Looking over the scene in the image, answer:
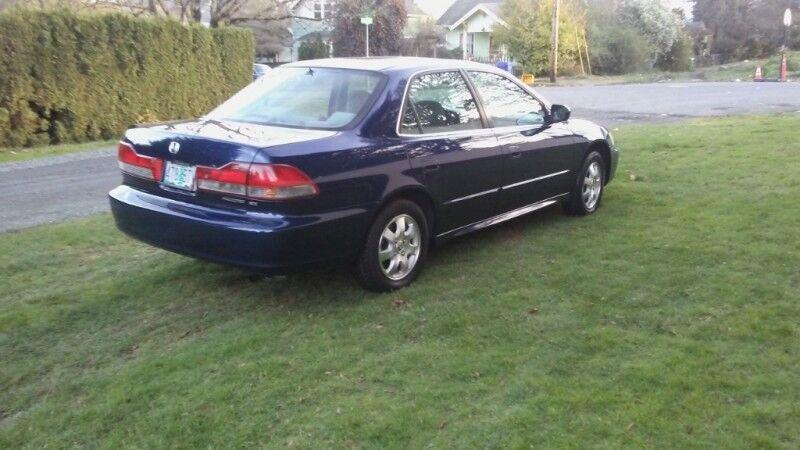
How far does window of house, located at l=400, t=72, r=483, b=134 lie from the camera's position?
544 centimetres

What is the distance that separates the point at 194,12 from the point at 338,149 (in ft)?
86.4

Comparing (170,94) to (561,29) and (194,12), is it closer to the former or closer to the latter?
(194,12)

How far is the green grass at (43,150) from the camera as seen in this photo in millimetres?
13172

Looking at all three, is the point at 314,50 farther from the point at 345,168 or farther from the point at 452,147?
the point at 345,168

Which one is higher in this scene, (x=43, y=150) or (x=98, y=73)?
(x=98, y=73)

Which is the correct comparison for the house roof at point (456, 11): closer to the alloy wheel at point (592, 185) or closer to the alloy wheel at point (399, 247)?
the alloy wheel at point (592, 185)

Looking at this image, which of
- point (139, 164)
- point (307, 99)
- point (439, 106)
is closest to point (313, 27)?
point (439, 106)

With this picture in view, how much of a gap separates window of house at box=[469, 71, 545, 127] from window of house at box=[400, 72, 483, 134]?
7.0 inches

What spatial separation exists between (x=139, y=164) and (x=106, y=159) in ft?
28.3

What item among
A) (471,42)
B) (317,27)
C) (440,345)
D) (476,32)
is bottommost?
(440,345)

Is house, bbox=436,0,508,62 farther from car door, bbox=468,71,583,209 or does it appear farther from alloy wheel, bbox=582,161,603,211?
car door, bbox=468,71,583,209

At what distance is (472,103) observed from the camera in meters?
6.02

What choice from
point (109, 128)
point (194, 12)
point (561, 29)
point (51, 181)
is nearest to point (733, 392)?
point (51, 181)

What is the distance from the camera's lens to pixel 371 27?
143ft
